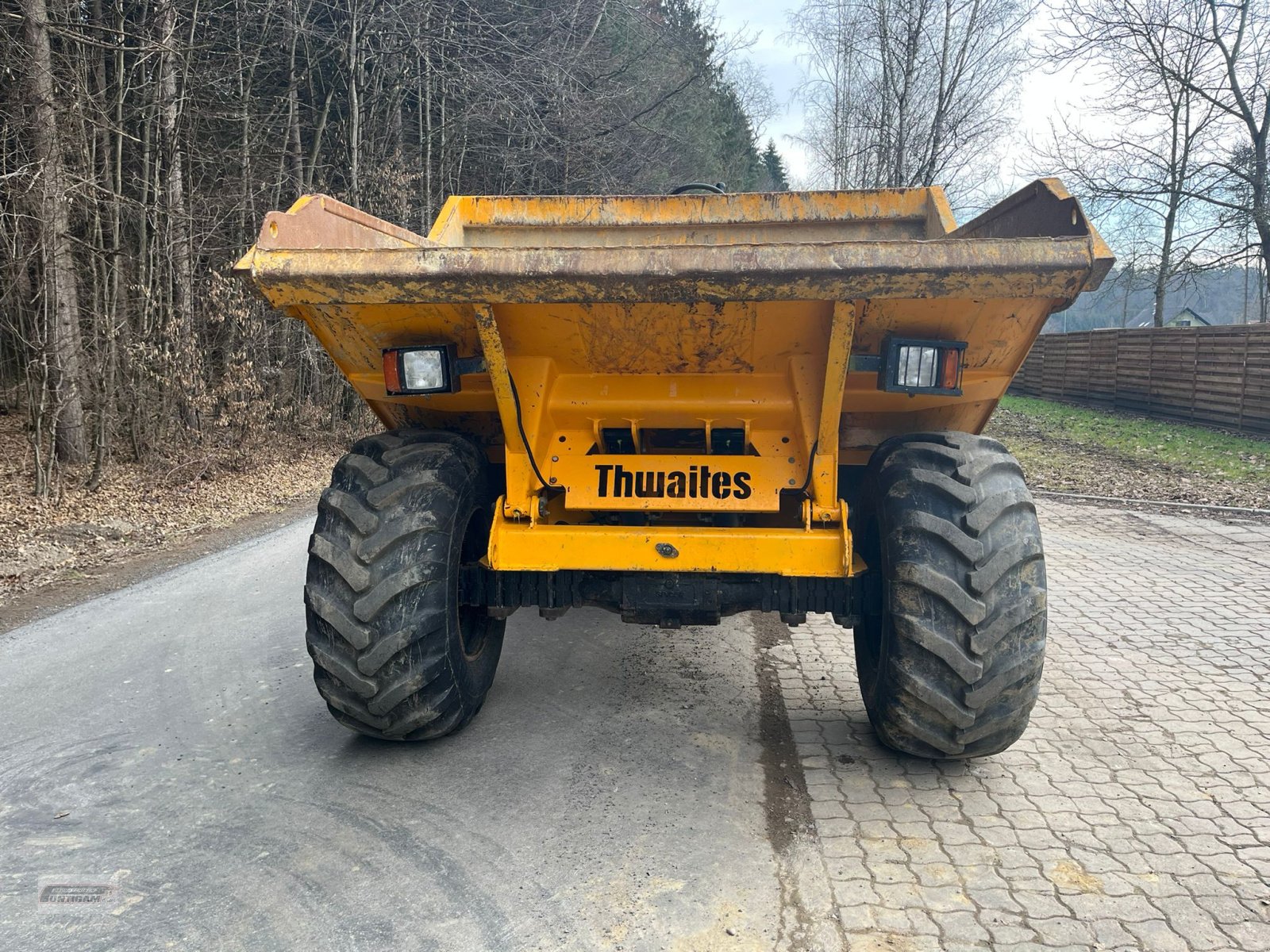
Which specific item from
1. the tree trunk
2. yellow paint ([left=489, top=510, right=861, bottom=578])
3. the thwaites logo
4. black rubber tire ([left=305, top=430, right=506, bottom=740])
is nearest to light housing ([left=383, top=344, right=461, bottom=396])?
black rubber tire ([left=305, top=430, right=506, bottom=740])

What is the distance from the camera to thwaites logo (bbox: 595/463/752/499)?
3150mm

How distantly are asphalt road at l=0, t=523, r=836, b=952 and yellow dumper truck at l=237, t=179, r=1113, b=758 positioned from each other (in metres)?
0.35

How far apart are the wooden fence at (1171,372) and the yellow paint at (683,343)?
12249mm

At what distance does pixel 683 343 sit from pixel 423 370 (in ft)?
2.98

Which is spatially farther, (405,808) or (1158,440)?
(1158,440)

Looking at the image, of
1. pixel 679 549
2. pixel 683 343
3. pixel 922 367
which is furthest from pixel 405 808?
pixel 922 367

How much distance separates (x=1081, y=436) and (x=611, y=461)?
13.8 metres

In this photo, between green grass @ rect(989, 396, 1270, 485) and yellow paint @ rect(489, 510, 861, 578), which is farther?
green grass @ rect(989, 396, 1270, 485)

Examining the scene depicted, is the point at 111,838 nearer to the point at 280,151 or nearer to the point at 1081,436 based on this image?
the point at 280,151

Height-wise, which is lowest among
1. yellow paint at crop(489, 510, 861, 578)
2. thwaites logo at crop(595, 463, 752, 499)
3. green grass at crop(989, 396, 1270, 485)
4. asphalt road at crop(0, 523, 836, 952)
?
asphalt road at crop(0, 523, 836, 952)

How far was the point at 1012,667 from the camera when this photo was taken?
281 centimetres

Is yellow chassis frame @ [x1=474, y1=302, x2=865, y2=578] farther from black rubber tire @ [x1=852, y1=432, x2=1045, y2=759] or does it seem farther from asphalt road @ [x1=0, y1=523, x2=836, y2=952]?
asphalt road @ [x1=0, y1=523, x2=836, y2=952]

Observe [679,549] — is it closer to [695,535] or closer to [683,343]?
[695,535]

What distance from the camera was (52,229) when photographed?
Answer: 25.9 feet
